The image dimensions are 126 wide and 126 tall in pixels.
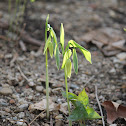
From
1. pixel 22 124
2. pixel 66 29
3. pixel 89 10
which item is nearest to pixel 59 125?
pixel 22 124

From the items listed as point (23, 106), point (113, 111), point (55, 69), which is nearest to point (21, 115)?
point (23, 106)

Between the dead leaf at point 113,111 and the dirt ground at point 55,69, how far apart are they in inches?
1.9

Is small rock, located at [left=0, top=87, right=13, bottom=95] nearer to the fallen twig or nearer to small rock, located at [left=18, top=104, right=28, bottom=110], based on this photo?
small rock, located at [left=18, top=104, right=28, bottom=110]

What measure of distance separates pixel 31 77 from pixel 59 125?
2.02 ft

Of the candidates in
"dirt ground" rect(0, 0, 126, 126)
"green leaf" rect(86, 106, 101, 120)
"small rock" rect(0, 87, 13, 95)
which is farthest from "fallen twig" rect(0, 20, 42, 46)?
"green leaf" rect(86, 106, 101, 120)

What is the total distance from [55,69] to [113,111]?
783mm

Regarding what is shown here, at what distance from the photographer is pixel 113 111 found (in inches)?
58.9

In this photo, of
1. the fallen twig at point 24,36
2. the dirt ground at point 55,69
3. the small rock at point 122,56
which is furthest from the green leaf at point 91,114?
the fallen twig at point 24,36

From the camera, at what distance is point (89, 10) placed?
10.8 ft

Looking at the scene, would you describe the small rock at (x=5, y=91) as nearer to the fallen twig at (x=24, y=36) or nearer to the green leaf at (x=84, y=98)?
the green leaf at (x=84, y=98)

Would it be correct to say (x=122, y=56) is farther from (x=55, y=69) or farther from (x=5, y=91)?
(x=5, y=91)

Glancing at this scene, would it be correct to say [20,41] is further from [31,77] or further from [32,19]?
[31,77]

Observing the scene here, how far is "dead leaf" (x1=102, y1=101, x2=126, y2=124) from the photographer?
4.80ft

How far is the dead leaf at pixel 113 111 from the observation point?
1.46 meters
